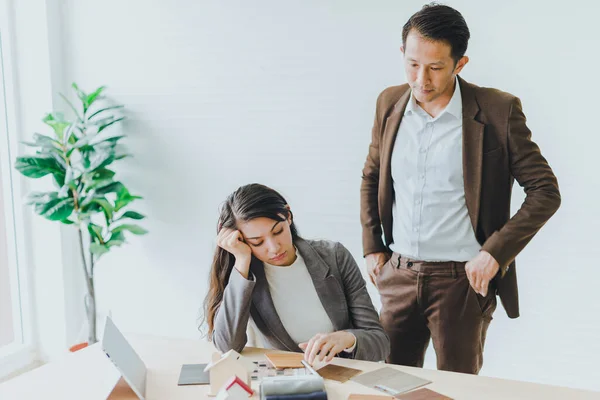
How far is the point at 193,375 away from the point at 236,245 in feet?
1.29

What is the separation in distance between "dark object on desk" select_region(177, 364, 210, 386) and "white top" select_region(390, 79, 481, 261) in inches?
34.0

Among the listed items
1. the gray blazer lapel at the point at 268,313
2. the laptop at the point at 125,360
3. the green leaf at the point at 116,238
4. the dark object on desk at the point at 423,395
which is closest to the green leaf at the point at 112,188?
the green leaf at the point at 116,238

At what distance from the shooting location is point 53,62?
10.7 ft

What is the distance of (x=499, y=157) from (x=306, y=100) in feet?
3.69

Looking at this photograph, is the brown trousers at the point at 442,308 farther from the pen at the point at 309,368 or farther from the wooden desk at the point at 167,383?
the pen at the point at 309,368

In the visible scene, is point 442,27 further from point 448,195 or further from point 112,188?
point 112,188

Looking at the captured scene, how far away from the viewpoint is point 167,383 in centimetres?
154

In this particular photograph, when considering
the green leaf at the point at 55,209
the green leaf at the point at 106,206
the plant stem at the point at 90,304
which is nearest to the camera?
the green leaf at the point at 55,209

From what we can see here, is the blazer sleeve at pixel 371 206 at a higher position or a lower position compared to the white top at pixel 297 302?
higher

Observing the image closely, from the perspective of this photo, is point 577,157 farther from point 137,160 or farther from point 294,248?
point 137,160

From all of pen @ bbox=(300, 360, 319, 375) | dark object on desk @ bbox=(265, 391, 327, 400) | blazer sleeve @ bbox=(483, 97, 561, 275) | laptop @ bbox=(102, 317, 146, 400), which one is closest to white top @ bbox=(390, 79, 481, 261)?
blazer sleeve @ bbox=(483, 97, 561, 275)

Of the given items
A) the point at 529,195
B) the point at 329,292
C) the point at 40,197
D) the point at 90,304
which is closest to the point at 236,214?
the point at 329,292

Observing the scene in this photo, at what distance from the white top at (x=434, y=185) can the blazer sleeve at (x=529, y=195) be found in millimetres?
119

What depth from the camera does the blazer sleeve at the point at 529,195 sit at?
195 centimetres
